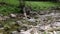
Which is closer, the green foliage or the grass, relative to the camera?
the green foliage

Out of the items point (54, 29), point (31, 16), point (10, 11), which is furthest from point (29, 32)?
point (10, 11)

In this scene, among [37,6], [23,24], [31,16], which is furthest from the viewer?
[37,6]

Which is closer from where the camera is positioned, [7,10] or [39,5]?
[7,10]

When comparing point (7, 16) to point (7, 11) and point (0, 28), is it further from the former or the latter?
point (0, 28)

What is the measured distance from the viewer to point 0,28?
564 centimetres

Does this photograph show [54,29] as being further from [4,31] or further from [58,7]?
[58,7]

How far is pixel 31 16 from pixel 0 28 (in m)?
1.16

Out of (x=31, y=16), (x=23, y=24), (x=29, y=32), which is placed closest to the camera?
(x=29, y=32)

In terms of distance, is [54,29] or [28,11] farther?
[28,11]

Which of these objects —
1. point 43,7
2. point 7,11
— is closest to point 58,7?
point 43,7

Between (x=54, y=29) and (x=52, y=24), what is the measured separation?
7.5 inches

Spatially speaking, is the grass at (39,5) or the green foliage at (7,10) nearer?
the green foliage at (7,10)

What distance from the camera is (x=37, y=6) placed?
23.3ft

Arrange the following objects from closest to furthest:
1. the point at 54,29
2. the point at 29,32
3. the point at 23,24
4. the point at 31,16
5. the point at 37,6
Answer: the point at 29,32, the point at 54,29, the point at 23,24, the point at 31,16, the point at 37,6
